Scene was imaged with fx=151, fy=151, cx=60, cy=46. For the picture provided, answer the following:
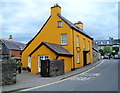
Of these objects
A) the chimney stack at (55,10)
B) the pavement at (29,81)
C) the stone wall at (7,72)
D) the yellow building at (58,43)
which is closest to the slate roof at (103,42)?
the yellow building at (58,43)

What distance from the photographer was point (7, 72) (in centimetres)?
1185

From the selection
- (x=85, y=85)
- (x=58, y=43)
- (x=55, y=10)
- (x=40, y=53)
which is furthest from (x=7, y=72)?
(x=55, y=10)

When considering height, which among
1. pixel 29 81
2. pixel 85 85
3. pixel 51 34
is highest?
pixel 51 34

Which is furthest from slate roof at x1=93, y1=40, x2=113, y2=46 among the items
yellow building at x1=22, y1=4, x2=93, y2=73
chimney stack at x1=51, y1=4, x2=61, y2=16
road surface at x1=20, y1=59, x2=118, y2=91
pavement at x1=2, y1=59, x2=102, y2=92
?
road surface at x1=20, y1=59, x2=118, y2=91

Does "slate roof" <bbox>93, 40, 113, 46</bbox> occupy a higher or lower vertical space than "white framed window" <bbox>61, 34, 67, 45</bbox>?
higher

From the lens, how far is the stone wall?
11.6 m

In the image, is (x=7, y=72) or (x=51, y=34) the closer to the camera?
(x=7, y=72)

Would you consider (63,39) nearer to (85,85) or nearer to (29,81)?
(29,81)

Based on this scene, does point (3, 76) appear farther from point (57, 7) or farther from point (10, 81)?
point (57, 7)

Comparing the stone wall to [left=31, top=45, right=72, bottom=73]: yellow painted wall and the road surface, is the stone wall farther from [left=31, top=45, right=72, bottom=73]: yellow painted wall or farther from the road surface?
[left=31, top=45, right=72, bottom=73]: yellow painted wall

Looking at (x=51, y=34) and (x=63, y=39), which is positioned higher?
(x=51, y=34)

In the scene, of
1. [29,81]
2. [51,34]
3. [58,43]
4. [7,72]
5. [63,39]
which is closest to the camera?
[7,72]

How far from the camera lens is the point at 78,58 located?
25297 mm

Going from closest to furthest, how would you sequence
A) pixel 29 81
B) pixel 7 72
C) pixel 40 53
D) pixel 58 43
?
pixel 7 72 < pixel 29 81 < pixel 40 53 < pixel 58 43
